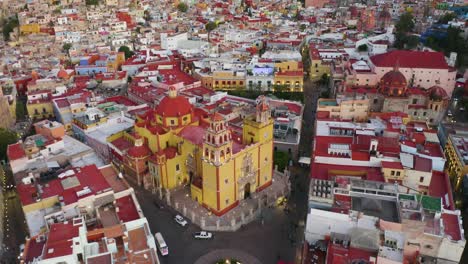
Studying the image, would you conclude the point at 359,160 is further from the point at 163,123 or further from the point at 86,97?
the point at 86,97

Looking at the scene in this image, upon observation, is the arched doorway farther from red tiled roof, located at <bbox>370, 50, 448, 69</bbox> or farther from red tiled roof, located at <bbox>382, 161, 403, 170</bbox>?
red tiled roof, located at <bbox>370, 50, 448, 69</bbox>

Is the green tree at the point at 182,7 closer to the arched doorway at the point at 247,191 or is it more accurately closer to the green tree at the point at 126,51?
the green tree at the point at 126,51

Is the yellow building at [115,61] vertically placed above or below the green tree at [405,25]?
below

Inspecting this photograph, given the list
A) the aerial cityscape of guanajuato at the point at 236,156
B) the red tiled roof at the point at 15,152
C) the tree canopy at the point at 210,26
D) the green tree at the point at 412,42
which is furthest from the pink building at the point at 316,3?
the red tiled roof at the point at 15,152

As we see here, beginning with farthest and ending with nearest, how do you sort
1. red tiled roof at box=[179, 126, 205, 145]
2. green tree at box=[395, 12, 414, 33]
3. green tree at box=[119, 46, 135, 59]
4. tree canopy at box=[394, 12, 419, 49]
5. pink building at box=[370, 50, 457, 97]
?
green tree at box=[395, 12, 414, 33] → green tree at box=[119, 46, 135, 59] → tree canopy at box=[394, 12, 419, 49] → pink building at box=[370, 50, 457, 97] → red tiled roof at box=[179, 126, 205, 145]

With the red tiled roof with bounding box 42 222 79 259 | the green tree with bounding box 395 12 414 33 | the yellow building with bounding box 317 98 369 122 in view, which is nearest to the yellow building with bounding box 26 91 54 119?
the red tiled roof with bounding box 42 222 79 259

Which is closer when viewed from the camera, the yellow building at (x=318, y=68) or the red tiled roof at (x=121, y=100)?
the red tiled roof at (x=121, y=100)

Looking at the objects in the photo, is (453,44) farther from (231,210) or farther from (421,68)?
(231,210)
